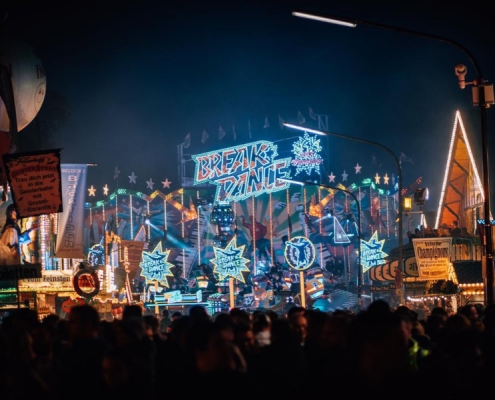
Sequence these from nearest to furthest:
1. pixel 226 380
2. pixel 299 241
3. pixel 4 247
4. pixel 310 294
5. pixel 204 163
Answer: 1. pixel 226 380
2. pixel 4 247
3. pixel 299 241
4. pixel 310 294
5. pixel 204 163

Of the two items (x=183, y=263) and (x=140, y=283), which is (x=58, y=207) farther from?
(x=183, y=263)

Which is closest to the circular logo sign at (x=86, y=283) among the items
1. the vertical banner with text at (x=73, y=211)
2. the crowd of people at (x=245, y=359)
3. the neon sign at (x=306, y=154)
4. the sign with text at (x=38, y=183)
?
the vertical banner with text at (x=73, y=211)

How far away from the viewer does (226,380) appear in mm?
5309

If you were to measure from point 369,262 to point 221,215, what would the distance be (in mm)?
20354

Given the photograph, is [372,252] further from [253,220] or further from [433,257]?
[253,220]

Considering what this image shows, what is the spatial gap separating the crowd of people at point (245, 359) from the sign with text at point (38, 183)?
25.5ft

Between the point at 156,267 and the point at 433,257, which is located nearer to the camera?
the point at 433,257

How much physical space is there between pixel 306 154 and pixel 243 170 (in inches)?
217

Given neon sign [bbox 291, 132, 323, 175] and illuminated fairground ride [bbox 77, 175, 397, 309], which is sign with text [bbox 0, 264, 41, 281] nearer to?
illuminated fairground ride [bbox 77, 175, 397, 309]

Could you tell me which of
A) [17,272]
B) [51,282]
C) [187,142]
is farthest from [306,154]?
[17,272]

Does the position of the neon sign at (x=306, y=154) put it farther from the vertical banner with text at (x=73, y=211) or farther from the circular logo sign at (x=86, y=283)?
the circular logo sign at (x=86, y=283)

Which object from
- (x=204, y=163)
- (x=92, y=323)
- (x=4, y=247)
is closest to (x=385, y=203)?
(x=204, y=163)

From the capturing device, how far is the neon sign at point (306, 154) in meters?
74.4

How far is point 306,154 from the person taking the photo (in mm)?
74875
